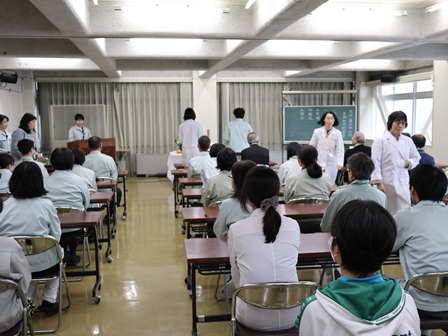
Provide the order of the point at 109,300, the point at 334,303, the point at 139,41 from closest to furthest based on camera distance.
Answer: the point at 334,303, the point at 109,300, the point at 139,41

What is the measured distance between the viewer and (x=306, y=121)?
35.8 ft

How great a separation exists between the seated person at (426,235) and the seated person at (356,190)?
2.85 ft

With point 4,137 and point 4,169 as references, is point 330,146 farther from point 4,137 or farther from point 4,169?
point 4,137

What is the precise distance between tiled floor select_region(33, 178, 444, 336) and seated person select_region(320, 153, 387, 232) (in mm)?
985

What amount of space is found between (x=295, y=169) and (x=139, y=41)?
3.10 m

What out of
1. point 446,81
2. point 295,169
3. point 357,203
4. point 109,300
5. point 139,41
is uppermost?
point 139,41

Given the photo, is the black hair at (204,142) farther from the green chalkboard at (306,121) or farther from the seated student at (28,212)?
the green chalkboard at (306,121)

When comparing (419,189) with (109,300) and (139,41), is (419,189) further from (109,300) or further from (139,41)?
(139,41)

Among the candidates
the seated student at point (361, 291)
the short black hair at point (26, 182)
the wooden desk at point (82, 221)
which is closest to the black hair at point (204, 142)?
the wooden desk at point (82, 221)

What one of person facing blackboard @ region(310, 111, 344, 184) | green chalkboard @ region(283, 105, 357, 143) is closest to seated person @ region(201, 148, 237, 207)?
person facing blackboard @ region(310, 111, 344, 184)

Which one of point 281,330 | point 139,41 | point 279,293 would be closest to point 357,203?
point 279,293

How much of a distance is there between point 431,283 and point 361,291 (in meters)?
1.18

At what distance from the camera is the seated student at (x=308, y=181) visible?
411cm

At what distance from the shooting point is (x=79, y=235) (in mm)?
3889
